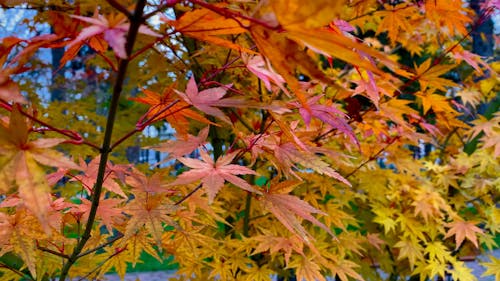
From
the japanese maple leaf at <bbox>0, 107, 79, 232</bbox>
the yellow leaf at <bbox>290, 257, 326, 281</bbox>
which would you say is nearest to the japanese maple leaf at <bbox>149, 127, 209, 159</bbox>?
the japanese maple leaf at <bbox>0, 107, 79, 232</bbox>

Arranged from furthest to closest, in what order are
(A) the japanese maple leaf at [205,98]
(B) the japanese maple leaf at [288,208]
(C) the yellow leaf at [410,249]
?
(C) the yellow leaf at [410,249]
(B) the japanese maple leaf at [288,208]
(A) the japanese maple leaf at [205,98]

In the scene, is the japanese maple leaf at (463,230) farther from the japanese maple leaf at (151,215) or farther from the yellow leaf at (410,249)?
the japanese maple leaf at (151,215)

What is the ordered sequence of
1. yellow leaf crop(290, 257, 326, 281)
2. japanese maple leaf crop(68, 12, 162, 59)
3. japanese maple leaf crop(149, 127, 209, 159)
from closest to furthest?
japanese maple leaf crop(68, 12, 162, 59) → japanese maple leaf crop(149, 127, 209, 159) → yellow leaf crop(290, 257, 326, 281)

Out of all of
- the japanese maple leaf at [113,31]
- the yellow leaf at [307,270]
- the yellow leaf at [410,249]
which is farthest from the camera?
the yellow leaf at [410,249]

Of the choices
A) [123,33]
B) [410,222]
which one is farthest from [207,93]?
Answer: [410,222]

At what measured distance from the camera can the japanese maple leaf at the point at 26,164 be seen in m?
0.45

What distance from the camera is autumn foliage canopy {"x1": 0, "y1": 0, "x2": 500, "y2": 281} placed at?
1.53 ft

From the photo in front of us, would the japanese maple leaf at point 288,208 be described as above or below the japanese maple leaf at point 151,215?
below

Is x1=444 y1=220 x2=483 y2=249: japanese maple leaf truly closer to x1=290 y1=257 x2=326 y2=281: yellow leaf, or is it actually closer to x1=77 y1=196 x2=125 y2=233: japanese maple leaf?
x1=290 y1=257 x2=326 y2=281: yellow leaf

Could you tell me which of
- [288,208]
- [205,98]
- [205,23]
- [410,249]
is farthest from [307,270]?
[205,23]

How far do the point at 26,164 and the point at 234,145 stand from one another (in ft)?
4.10

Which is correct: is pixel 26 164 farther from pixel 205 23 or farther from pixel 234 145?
pixel 234 145

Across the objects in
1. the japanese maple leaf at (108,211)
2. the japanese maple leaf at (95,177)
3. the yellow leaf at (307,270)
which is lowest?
the yellow leaf at (307,270)

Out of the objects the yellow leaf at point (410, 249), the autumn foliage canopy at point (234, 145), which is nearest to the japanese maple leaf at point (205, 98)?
the autumn foliage canopy at point (234, 145)
